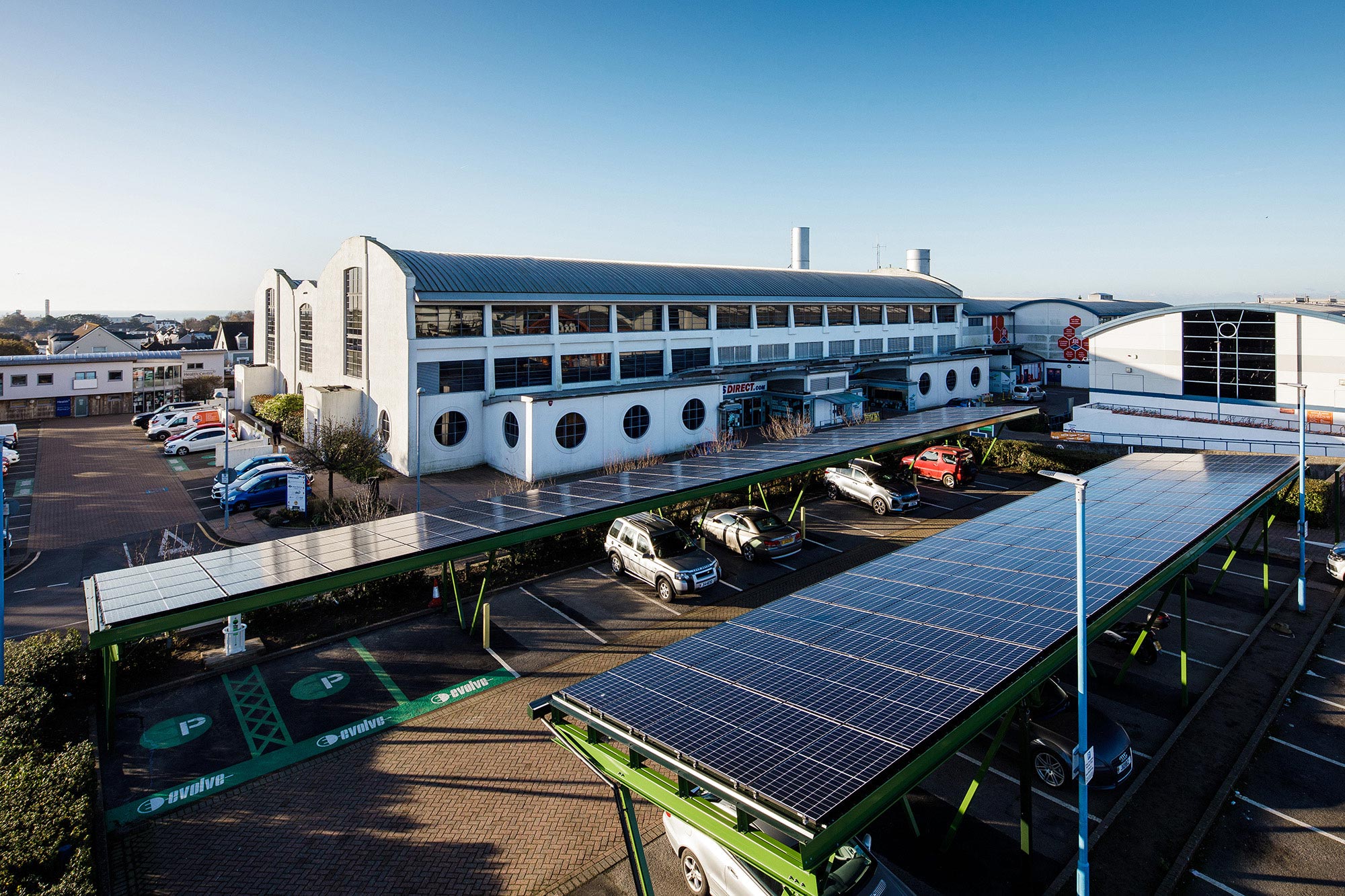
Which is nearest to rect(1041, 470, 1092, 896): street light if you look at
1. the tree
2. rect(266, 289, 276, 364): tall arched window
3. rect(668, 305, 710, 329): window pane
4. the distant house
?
the tree

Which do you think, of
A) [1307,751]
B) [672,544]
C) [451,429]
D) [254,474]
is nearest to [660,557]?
[672,544]

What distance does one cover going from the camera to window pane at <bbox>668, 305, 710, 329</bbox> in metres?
42.9

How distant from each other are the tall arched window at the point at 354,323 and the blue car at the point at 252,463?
6650 mm

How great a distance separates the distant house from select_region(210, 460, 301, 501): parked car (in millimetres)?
39750

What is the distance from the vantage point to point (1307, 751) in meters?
12.5

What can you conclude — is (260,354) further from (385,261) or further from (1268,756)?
(1268,756)

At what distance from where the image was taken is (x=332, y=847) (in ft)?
34.2

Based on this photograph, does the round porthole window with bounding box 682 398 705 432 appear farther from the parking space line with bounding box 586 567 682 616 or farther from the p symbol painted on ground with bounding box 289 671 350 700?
the p symbol painted on ground with bounding box 289 671 350 700

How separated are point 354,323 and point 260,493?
13271mm

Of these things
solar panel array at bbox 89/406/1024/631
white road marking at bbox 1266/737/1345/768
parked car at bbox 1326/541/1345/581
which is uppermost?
solar panel array at bbox 89/406/1024/631

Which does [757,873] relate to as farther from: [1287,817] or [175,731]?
[175,731]

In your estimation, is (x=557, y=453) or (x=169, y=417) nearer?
(x=557, y=453)

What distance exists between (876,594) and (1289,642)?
1145 centimetres

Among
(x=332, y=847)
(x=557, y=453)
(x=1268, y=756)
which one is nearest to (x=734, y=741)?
(x=332, y=847)
